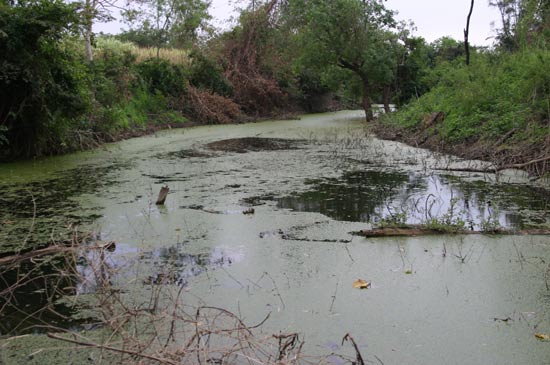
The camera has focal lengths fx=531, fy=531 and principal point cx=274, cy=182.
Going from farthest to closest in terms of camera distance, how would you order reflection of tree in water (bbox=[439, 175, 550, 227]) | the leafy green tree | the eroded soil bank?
the leafy green tree
the eroded soil bank
reflection of tree in water (bbox=[439, 175, 550, 227])

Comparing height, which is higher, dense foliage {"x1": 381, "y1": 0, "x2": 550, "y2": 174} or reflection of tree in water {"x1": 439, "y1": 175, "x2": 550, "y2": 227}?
dense foliage {"x1": 381, "y1": 0, "x2": 550, "y2": 174}

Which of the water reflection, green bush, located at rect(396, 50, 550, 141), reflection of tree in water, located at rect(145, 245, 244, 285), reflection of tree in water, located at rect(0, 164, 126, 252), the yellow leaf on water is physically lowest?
the yellow leaf on water

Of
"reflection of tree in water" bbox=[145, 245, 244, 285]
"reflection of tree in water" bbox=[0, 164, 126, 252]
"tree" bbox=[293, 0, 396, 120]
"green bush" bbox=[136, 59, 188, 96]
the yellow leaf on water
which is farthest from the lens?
"green bush" bbox=[136, 59, 188, 96]

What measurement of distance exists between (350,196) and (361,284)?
237cm

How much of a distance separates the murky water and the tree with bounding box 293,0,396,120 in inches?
264

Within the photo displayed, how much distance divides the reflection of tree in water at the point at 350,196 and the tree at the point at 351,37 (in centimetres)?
799

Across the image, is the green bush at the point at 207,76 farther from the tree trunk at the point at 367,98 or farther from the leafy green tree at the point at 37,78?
the leafy green tree at the point at 37,78

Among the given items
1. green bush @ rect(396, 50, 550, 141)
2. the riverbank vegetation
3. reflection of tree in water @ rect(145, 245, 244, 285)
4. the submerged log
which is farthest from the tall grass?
the submerged log

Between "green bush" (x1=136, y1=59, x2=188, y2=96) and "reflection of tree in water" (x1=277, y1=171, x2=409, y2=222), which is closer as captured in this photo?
"reflection of tree in water" (x1=277, y1=171, x2=409, y2=222)

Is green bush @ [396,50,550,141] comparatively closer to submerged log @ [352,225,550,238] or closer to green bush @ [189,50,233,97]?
submerged log @ [352,225,550,238]

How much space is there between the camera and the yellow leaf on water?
2864 mm

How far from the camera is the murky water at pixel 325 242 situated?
2.40m

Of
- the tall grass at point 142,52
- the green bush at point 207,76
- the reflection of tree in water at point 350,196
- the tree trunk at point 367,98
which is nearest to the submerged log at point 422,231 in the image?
the reflection of tree in water at point 350,196

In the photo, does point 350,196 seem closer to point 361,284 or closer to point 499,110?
point 361,284
